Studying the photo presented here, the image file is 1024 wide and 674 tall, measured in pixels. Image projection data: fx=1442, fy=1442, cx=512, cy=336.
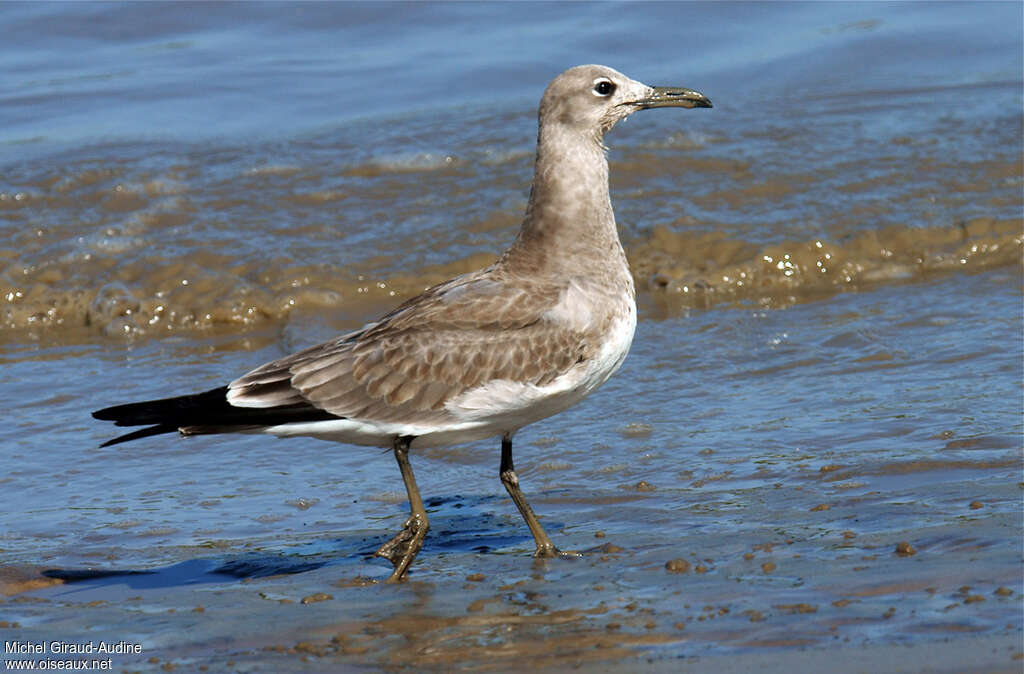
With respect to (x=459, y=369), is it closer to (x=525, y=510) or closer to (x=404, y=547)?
(x=525, y=510)

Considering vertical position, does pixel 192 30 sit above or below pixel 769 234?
above

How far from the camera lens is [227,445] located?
25.1 feet

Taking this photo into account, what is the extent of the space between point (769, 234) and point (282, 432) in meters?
5.89

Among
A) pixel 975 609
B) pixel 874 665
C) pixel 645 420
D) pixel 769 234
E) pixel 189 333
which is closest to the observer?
pixel 874 665

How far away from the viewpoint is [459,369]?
5863 mm

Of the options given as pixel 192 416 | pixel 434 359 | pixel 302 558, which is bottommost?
pixel 302 558

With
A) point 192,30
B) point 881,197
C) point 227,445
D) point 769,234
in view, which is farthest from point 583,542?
point 192,30

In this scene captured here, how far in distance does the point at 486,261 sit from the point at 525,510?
5089 millimetres

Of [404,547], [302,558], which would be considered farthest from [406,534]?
[302,558]

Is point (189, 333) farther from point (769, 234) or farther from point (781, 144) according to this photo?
point (781, 144)

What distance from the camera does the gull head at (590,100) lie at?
6.40 meters

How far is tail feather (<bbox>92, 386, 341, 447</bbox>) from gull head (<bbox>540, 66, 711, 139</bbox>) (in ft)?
6.09

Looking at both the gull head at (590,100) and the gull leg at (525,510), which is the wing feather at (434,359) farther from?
the gull head at (590,100)

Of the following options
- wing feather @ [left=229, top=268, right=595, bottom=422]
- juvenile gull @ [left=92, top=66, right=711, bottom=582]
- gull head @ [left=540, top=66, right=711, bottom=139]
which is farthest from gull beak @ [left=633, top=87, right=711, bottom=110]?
wing feather @ [left=229, top=268, right=595, bottom=422]
